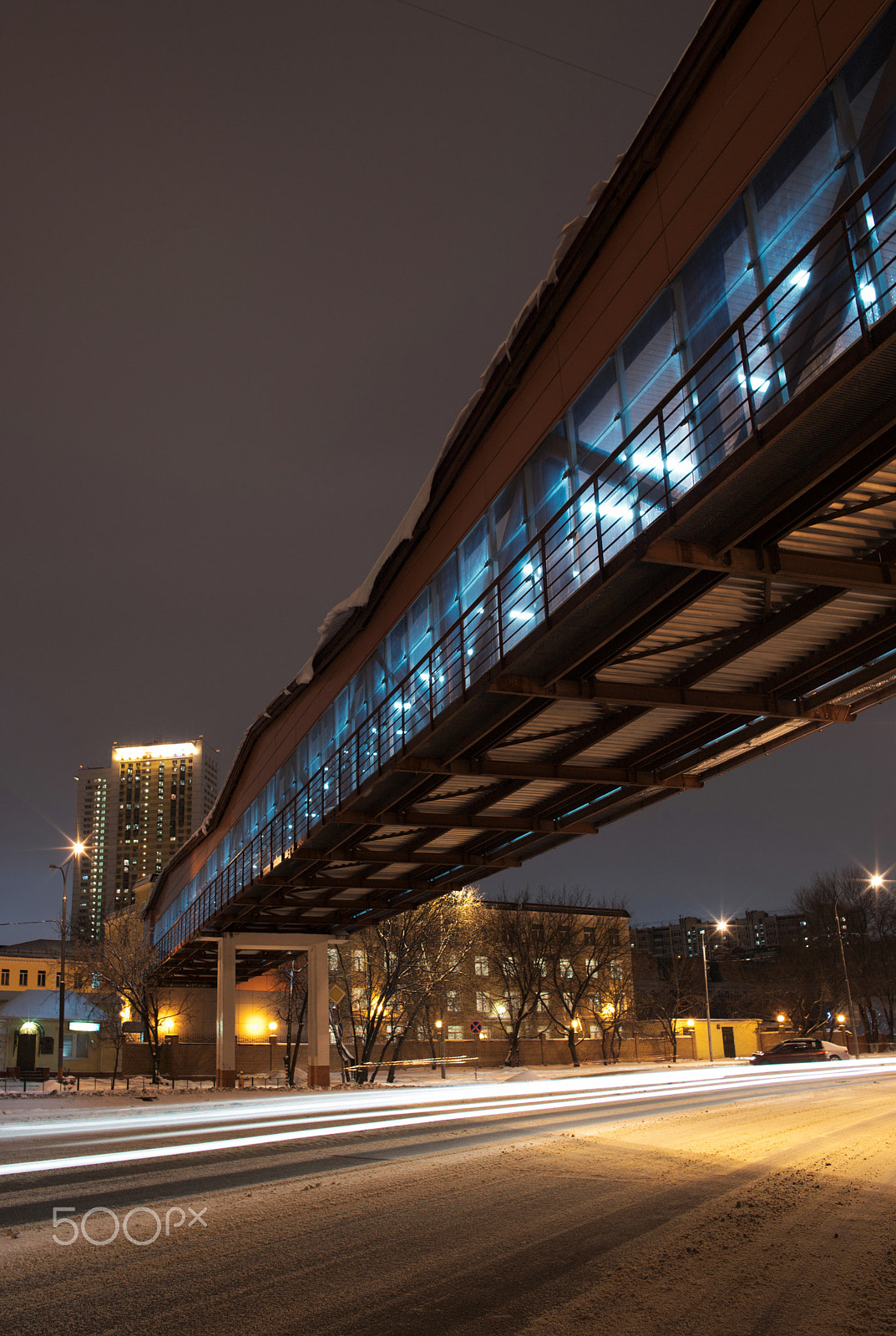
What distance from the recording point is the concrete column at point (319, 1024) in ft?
124

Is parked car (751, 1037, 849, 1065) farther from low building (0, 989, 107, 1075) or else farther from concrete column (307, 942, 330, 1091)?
low building (0, 989, 107, 1075)

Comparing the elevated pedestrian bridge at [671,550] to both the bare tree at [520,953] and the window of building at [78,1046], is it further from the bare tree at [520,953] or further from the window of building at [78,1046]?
the window of building at [78,1046]

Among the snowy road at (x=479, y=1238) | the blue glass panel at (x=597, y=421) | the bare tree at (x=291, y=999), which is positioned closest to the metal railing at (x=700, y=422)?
the blue glass panel at (x=597, y=421)

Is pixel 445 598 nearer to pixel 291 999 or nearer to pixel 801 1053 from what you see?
pixel 801 1053

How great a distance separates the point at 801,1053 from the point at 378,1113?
29.4m

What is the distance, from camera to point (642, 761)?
1897 cm

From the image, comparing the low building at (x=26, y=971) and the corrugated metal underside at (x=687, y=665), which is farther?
the low building at (x=26, y=971)

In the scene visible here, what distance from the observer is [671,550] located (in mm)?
10883

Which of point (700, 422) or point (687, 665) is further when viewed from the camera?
point (687, 665)

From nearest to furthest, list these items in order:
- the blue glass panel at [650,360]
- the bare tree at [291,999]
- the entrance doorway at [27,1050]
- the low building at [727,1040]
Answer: the blue glass panel at [650,360]
the bare tree at [291,999]
the entrance doorway at [27,1050]
the low building at [727,1040]

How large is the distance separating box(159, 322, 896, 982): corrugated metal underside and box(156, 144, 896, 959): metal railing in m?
0.54

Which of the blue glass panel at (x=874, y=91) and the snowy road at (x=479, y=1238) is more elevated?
the blue glass panel at (x=874, y=91)

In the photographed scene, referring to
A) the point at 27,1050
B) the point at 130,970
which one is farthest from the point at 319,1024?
the point at 27,1050

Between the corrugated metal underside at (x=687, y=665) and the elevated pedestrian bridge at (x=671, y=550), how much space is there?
43 mm
